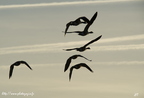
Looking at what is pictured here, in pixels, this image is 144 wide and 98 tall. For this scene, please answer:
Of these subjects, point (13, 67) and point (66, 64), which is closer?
point (66, 64)

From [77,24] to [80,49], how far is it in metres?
3.47

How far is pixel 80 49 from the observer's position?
91812 millimetres

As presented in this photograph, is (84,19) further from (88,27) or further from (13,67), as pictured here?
(13,67)

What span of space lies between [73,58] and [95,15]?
6.04m

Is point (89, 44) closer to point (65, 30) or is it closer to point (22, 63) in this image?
point (65, 30)

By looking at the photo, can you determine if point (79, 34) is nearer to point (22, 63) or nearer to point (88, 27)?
point (88, 27)

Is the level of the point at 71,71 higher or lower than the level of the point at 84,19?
lower

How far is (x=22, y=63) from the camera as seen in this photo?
9494 cm

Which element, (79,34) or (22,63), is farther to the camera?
(22,63)

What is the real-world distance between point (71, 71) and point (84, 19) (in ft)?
22.5

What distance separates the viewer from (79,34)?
89.0m

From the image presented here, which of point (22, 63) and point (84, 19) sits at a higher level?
point (84, 19)

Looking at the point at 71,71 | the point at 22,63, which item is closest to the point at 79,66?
the point at 71,71

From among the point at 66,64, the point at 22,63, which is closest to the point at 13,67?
the point at 22,63
